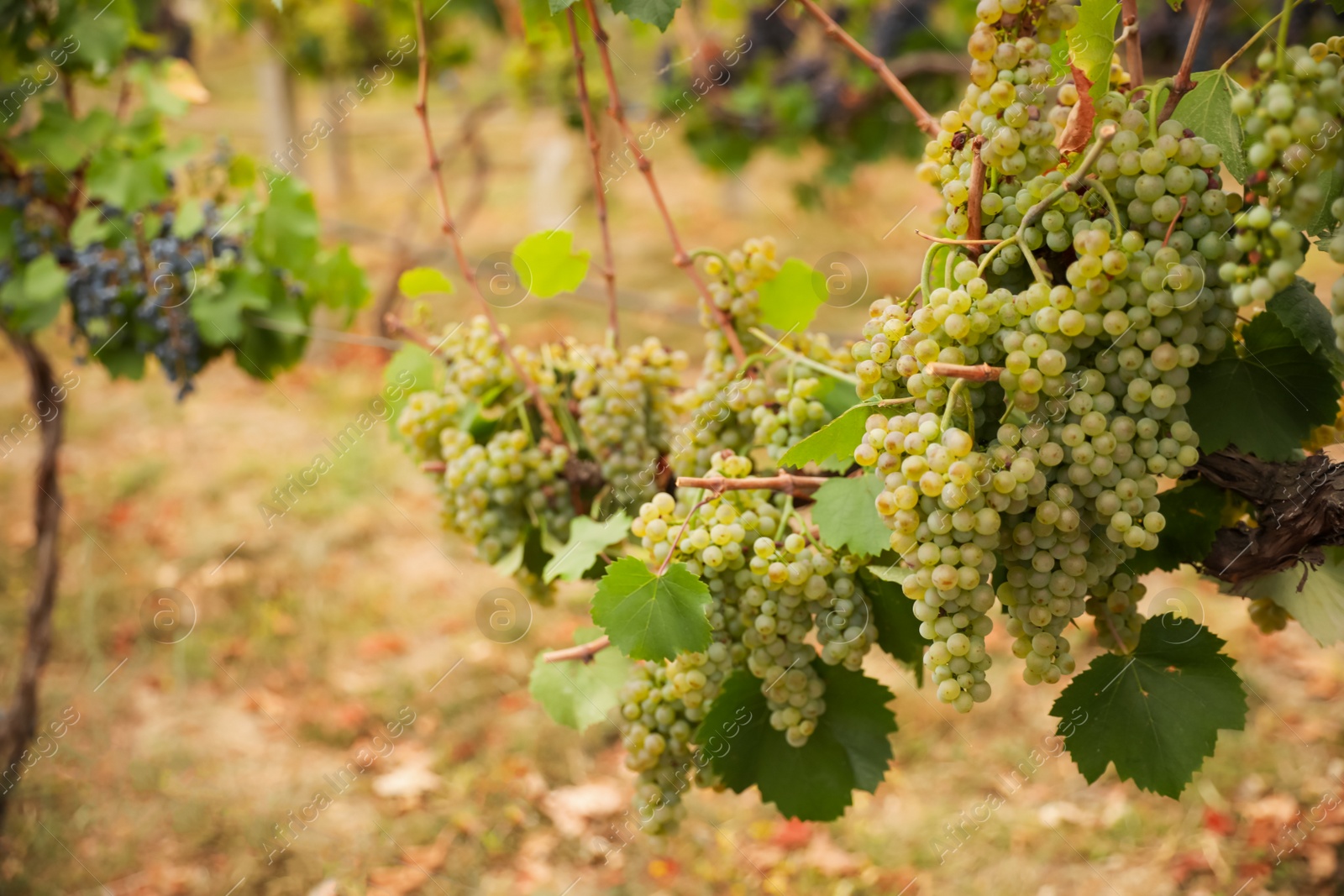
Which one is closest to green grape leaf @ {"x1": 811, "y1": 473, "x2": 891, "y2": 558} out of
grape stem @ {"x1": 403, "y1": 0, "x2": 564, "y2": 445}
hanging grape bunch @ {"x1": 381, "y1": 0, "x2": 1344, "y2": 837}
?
hanging grape bunch @ {"x1": 381, "y1": 0, "x2": 1344, "y2": 837}

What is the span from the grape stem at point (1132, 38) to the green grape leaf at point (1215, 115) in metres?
0.05

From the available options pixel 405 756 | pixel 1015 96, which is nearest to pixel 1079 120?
pixel 1015 96

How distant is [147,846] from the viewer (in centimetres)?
241

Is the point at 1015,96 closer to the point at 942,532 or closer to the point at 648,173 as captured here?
the point at 942,532

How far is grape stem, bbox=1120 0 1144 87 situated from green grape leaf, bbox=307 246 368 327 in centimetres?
146

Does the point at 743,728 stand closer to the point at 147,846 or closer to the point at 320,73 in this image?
the point at 147,846

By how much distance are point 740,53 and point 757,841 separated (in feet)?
11.8

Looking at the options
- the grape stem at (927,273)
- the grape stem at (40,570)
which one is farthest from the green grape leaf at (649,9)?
the grape stem at (40,570)

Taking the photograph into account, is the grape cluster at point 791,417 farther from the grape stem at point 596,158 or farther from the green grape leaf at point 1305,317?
the green grape leaf at point 1305,317

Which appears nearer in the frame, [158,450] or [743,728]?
[743,728]

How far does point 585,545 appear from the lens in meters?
1.02

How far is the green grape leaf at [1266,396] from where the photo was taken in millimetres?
748

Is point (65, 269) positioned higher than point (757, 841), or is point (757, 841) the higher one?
point (65, 269)

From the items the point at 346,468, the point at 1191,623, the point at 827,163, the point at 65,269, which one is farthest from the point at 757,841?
the point at 827,163
